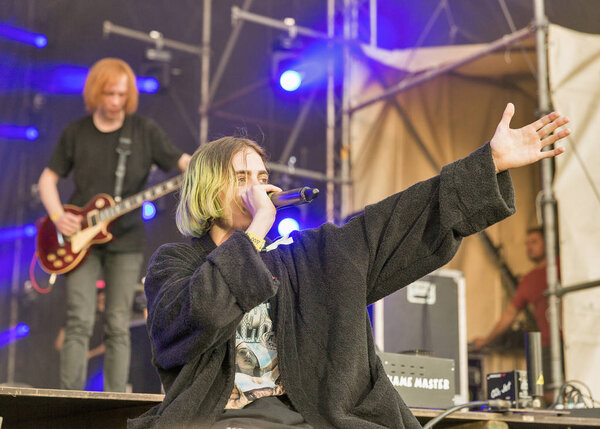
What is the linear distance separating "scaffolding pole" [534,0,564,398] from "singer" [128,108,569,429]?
2841 mm

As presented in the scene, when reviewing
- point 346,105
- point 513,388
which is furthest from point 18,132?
point 513,388

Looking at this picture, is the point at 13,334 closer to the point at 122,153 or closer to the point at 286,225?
the point at 286,225

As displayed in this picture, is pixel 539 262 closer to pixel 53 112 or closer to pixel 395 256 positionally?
pixel 53 112

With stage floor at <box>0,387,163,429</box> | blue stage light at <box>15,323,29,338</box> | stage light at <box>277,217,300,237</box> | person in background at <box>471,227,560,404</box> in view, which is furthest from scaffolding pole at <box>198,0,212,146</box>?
stage floor at <box>0,387,163,429</box>

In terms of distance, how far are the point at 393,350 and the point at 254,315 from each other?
201 centimetres

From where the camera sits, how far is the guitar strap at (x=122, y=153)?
4172 mm

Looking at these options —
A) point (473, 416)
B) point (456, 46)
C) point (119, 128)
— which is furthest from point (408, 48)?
point (473, 416)

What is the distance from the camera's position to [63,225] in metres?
4.12

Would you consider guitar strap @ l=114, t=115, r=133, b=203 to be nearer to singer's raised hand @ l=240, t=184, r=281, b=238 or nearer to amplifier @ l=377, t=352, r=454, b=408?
amplifier @ l=377, t=352, r=454, b=408

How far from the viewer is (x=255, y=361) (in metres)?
1.89

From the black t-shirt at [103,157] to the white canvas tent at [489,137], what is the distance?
2473 millimetres

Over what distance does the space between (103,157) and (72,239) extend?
1.48 feet

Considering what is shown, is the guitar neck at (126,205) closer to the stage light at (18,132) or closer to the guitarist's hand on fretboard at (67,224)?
the guitarist's hand on fretboard at (67,224)

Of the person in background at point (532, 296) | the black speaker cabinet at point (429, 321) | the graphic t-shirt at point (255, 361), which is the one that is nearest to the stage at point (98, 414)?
the graphic t-shirt at point (255, 361)
